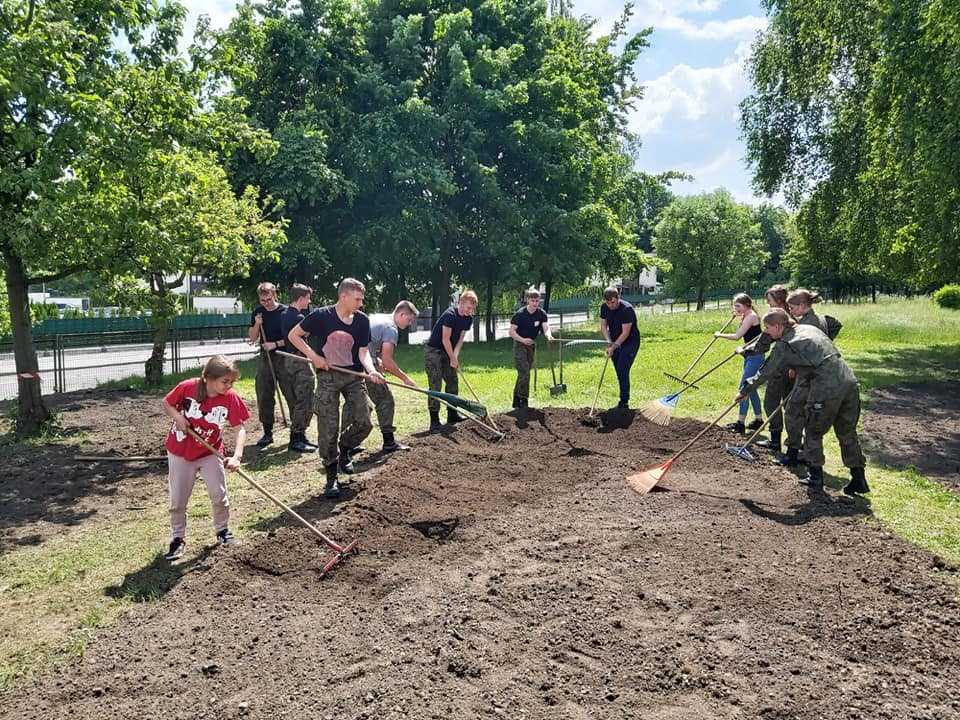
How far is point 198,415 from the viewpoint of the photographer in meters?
5.24

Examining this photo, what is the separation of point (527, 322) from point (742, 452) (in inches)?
150

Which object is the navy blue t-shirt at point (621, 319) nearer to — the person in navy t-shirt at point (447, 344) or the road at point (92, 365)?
the person in navy t-shirt at point (447, 344)

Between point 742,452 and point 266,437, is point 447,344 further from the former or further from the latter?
point 742,452

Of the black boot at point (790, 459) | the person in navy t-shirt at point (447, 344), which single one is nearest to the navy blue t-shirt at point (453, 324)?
the person in navy t-shirt at point (447, 344)

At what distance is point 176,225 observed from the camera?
9578 mm

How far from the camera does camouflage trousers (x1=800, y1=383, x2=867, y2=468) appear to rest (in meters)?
6.62

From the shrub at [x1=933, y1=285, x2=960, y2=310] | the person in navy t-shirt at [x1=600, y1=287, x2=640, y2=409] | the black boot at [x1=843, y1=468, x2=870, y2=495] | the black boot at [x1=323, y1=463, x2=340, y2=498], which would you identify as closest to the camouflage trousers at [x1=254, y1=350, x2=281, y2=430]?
the black boot at [x1=323, y1=463, x2=340, y2=498]

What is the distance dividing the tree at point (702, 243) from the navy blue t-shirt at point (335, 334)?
53.5 m

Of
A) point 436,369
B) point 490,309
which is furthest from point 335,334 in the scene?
point 490,309

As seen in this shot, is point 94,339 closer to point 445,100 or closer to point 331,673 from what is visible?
point 445,100

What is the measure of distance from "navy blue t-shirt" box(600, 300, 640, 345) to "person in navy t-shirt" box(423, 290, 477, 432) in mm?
2174

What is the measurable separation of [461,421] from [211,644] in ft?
20.7

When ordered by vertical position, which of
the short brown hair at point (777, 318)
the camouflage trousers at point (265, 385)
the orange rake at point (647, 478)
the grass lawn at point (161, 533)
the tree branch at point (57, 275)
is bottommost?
the grass lawn at point (161, 533)

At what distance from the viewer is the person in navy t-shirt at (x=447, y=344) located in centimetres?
958
